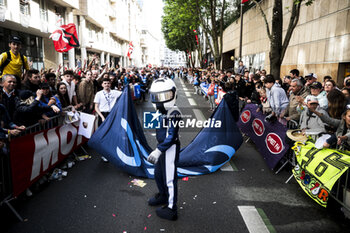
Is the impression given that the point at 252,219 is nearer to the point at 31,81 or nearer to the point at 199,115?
the point at 31,81

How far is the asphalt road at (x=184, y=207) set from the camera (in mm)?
3485

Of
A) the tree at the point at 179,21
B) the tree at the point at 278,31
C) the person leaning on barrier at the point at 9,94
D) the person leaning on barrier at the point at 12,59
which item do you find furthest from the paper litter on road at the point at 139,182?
the tree at the point at 179,21

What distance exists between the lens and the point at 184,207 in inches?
158

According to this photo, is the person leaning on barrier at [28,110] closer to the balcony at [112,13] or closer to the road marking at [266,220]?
the road marking at [266,220]

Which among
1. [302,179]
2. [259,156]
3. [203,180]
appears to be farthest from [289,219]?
[259,156]

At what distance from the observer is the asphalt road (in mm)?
3485

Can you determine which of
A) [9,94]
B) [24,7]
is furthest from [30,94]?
[24,7]

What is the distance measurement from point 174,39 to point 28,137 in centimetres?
5746

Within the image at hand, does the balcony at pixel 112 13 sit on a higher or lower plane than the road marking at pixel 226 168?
higher

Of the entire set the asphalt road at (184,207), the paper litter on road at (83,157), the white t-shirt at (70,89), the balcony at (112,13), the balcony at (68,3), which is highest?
the balcony at (112,13)

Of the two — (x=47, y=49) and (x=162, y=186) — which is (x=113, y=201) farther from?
(x=47, y=49)

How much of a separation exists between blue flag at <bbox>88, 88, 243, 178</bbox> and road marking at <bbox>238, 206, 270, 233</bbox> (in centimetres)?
143

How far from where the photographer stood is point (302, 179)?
14.1ft

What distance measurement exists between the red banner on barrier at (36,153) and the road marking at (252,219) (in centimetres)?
322
